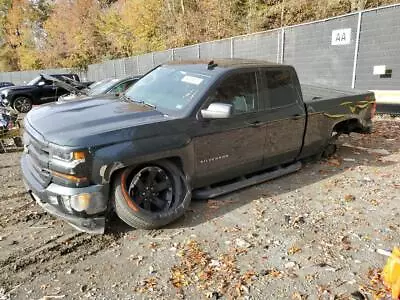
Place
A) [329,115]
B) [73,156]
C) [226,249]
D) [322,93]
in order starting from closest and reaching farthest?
[73,156] → [226,249] → [329,115] → [322,93]

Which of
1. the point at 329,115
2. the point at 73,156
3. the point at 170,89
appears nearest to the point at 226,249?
the point at 73,156

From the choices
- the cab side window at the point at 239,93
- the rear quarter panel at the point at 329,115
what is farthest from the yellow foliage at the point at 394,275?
the rear quarter panel at the point at 329,115

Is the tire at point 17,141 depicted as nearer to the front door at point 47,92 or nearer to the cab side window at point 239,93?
the cab side window at point 239,93

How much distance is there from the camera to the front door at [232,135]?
4.26 m

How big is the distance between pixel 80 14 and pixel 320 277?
42344 millimetres

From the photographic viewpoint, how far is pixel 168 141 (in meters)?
3.91

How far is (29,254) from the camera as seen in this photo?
350 cm

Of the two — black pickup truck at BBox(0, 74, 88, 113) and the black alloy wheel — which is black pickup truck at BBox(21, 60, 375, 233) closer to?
the black alloy wheel

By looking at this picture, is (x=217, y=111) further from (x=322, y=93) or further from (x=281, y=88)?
(x=322, y=93)

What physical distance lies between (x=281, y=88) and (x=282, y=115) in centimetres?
41

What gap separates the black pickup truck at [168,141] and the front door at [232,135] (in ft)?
0.04

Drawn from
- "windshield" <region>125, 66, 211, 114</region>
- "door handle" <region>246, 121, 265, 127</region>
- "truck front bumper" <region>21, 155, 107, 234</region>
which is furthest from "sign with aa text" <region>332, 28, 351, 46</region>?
"truck front bumper" <region>21, 155, 107, 234</region>

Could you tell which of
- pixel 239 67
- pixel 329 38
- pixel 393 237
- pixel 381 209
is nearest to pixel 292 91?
pixel 239 67

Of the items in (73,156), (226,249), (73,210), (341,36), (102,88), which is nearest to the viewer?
(73,156)
